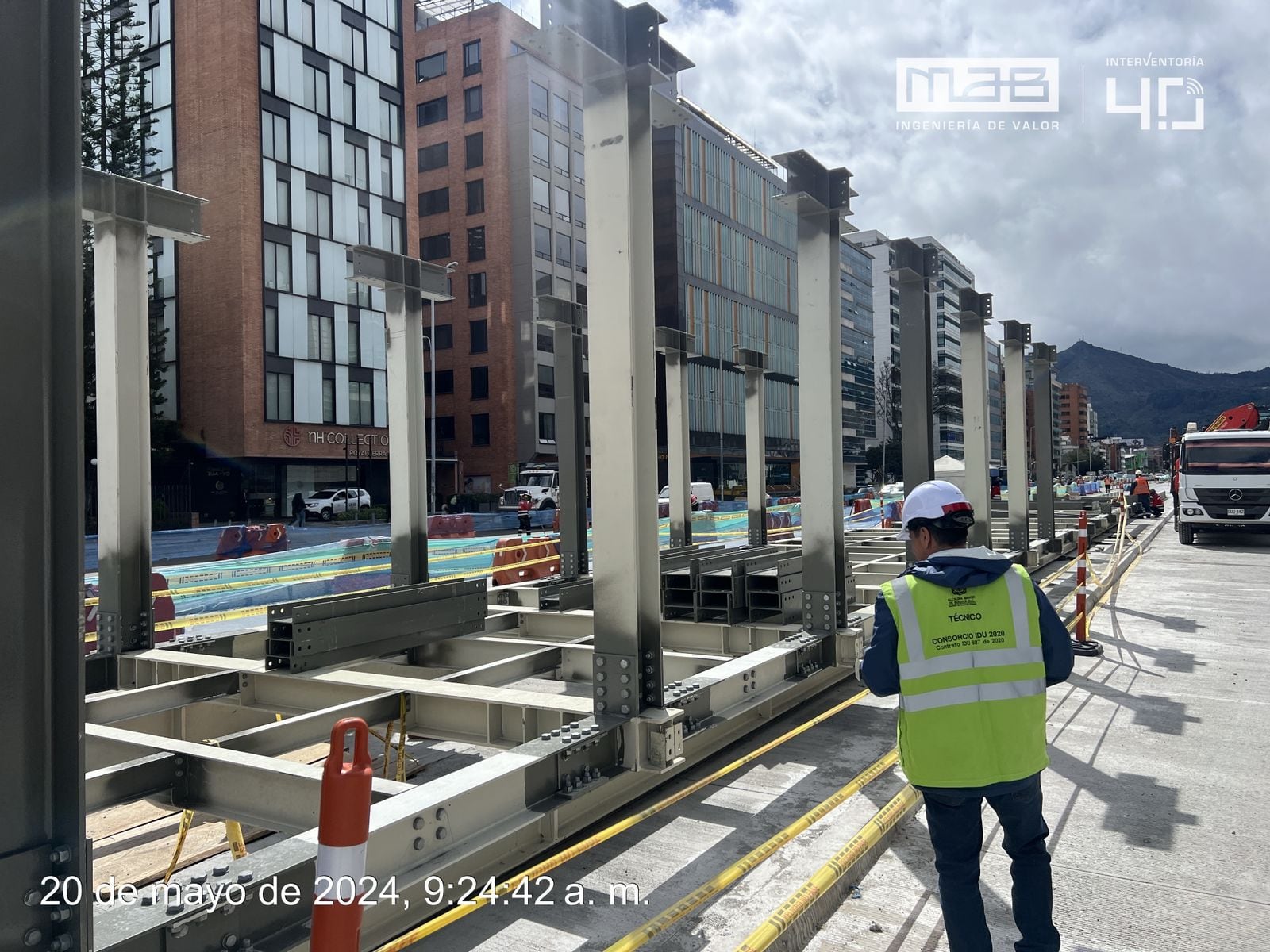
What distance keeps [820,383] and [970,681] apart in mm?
5029

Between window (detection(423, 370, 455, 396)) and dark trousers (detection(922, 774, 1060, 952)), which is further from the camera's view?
window (detection(423, 370, 455, 396))

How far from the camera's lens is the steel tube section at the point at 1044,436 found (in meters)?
18.9

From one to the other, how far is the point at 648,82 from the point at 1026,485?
13307mm

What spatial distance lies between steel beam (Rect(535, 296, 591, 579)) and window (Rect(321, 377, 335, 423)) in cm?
3774

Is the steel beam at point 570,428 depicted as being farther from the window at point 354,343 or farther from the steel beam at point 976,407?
the window at point 354,343

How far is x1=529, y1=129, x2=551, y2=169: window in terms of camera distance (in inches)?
2216

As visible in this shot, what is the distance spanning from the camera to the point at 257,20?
4206cm

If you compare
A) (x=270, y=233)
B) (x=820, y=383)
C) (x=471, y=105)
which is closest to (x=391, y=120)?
(x=471, y=105)

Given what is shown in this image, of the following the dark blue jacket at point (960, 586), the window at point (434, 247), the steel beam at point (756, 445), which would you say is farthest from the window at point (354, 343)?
the dark blue jacket at point (960, 586)

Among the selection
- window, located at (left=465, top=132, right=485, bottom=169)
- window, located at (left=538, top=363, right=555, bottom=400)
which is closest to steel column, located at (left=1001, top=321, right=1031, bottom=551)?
window, located at (left=538, top=363, right=555, bottom=400)

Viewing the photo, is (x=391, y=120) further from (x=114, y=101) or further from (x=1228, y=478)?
(x=1228, y=478)

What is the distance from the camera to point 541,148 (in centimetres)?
5675

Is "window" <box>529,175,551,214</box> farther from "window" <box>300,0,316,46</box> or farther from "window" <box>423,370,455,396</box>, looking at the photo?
"window" <box>300,0,316,46</box>

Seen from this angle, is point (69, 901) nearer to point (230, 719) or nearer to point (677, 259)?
point (230, 719)
